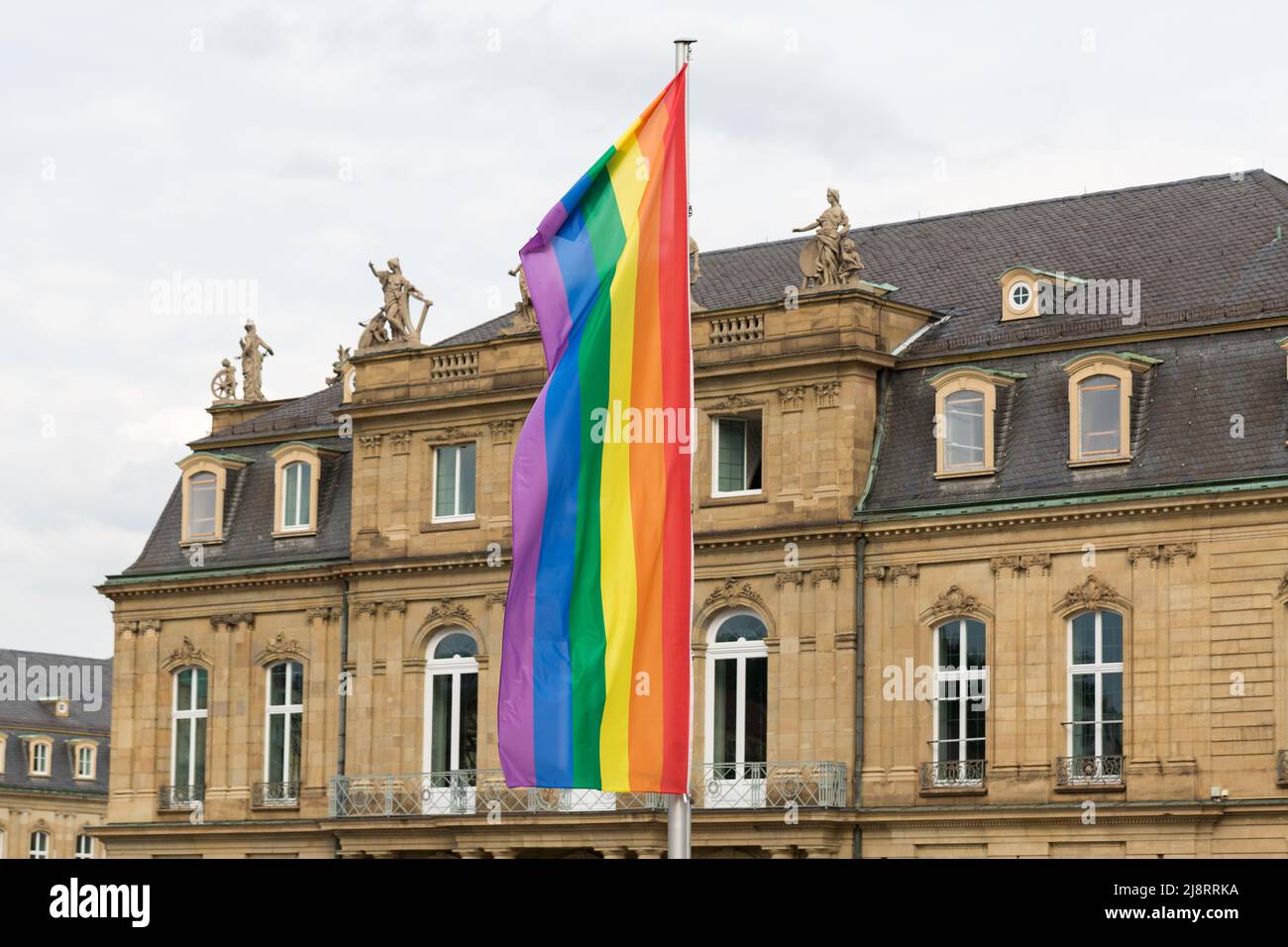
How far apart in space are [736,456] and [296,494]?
14035mm

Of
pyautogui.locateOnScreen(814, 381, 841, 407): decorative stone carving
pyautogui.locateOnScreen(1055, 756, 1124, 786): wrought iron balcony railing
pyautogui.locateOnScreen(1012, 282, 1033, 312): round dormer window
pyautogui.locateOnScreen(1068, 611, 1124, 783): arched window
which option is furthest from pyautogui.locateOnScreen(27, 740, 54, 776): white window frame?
pyautogui.locateOnScreen(1068, 611, 1124, 783): arched window

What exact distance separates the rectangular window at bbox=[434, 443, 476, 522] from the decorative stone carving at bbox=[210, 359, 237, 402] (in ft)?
36.4

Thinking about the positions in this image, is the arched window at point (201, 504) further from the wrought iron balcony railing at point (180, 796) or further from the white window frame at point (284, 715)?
the wrought iron balcony railing at point (180, 796)

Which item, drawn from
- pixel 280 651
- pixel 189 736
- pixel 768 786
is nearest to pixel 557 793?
pixel 768 786

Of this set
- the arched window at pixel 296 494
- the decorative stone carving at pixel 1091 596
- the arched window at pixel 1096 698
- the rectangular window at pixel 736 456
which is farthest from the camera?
the arched window at pixel 296 494

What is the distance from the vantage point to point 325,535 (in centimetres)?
6438

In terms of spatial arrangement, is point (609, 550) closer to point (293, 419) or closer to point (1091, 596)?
point (1091, 596)

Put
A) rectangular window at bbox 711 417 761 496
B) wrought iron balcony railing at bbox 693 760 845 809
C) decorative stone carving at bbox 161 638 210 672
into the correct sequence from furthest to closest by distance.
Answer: decorative stone carving at bbox 161 638 210 672 → rectangular window at bbox 711 417 761 496 → wrought iron balcony railing at bbox 693 760 845 809

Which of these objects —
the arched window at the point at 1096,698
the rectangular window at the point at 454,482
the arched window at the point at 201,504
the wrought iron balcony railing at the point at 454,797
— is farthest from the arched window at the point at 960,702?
the arched window at the point at 201,504

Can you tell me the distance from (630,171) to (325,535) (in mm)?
44999

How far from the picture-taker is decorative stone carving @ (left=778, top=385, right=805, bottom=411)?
2169 inches

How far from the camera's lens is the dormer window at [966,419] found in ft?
173

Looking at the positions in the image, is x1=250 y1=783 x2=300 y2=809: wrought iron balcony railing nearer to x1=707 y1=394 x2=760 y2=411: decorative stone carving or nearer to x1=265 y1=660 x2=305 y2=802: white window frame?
x1=265 y1=660 x2=305 y2=802: white window frame

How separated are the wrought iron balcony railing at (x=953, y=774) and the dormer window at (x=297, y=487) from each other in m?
19.1
